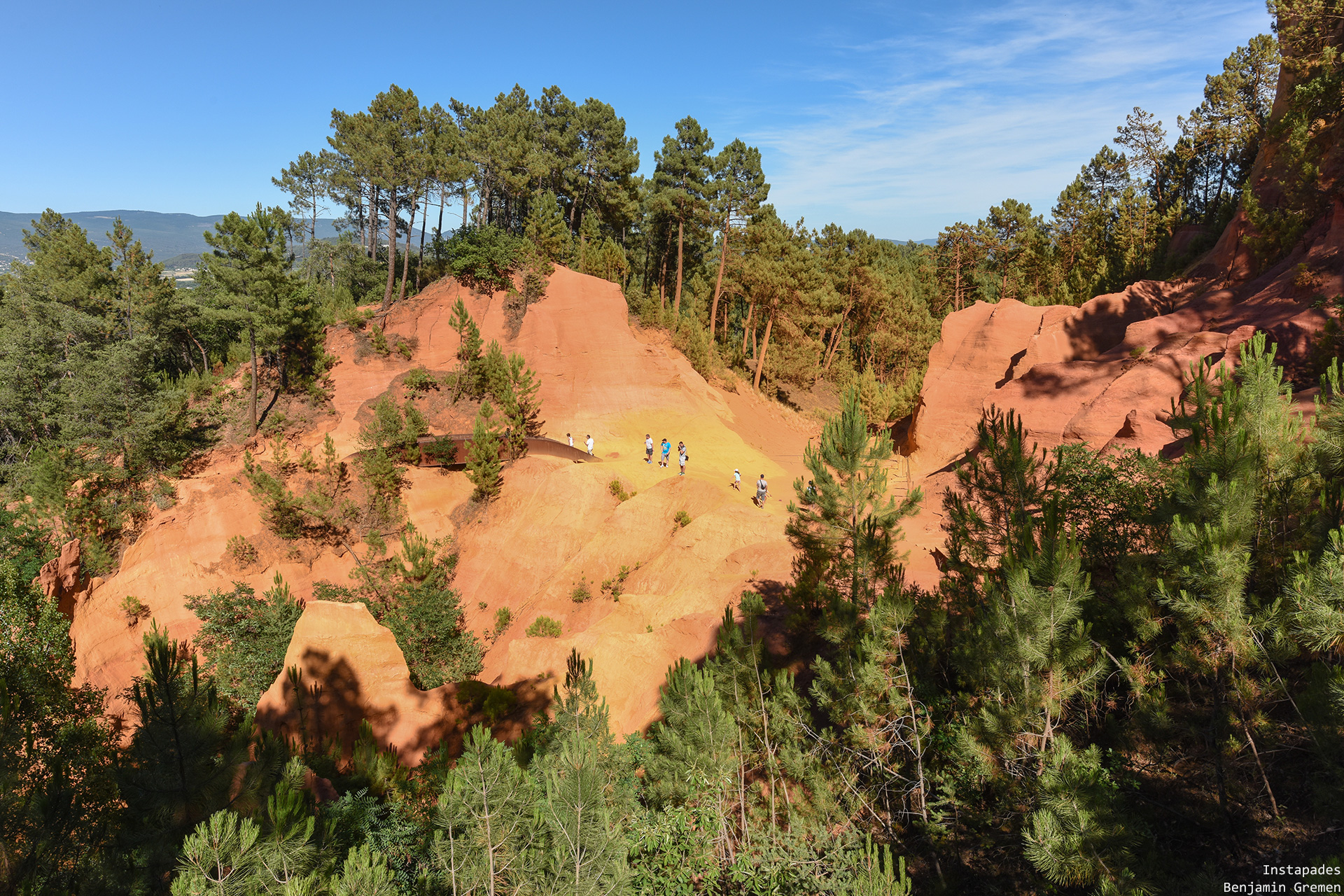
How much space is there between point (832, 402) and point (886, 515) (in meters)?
38.1

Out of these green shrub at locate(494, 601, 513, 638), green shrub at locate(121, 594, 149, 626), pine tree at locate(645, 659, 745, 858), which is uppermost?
pine tree at locate(645, 659, 745, 858)

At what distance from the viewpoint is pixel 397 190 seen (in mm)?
47281

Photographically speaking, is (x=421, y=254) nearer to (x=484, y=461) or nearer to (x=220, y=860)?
(x=484, y=461)

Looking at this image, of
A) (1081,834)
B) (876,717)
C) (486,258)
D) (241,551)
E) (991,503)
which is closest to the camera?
(1081,834)

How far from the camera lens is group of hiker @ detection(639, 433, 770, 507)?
88.6 ft

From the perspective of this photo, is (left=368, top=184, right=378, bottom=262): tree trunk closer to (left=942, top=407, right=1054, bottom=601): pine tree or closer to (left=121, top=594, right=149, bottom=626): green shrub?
(left=121, top=594, right=149, bottom=626): green shrub

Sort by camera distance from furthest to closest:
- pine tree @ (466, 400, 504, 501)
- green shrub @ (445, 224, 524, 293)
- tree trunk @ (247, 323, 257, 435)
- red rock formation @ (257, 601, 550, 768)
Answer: green shrub @ (445, 224, 524, 293), tree trunk @ (247, 323, 257, 435), pine tree @ (466, 400, 504, 501), red rock formation @ (257, 601, 550, 768)

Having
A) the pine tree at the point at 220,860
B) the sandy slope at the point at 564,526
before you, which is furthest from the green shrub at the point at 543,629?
the pine tree at the point at 220,860

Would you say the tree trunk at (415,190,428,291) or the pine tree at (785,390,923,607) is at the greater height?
the tree trunk at (415,190,428,291)

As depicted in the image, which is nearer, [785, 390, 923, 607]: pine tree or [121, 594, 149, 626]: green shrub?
[785, 390, 923, 607]: pine tree

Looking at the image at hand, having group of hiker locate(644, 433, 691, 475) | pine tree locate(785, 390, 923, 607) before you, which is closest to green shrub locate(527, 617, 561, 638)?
group of hiker locate(644, 433, 691, 475)

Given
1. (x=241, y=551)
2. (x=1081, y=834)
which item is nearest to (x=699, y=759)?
(x=1081, y=834)

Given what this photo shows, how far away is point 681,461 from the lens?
104ft

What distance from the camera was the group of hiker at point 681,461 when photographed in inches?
1063
